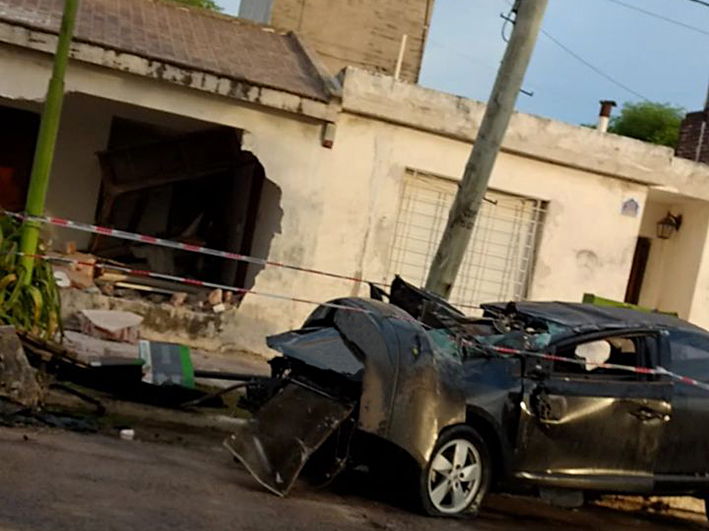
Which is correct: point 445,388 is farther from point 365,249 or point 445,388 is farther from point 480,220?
point 480,220

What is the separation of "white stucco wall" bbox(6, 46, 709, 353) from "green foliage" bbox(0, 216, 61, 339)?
3.67 metres

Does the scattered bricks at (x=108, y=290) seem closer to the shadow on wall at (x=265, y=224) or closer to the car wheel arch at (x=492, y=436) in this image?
the shadow on wall at (x=265, y=224)

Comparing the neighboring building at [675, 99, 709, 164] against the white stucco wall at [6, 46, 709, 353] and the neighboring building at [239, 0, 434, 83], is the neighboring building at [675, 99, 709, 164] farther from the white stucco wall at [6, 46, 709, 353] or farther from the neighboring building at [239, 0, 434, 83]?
the neighboring building at [239, 0, 434, 83]

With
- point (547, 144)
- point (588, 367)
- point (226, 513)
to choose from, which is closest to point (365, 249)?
point (547, 144)

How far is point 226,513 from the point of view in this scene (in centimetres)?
633

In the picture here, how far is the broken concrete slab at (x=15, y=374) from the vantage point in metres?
8.11

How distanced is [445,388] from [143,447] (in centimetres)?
235

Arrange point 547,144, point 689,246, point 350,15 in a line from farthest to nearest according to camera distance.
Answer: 1. point 350,15
2. point 689,246
3. point 547,144

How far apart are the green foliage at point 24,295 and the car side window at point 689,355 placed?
5.37 metres

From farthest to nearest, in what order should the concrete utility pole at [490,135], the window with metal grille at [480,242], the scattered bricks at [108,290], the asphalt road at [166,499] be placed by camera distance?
the window with metal grille at [480,242] < the scattered bricks at [108,290] < the concrete utility pole at [490,135] < the asphalt road at [166,499]

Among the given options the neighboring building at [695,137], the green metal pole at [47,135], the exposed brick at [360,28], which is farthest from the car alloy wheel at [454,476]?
the neighboring building at [695,137]

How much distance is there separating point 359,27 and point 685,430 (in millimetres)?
14031

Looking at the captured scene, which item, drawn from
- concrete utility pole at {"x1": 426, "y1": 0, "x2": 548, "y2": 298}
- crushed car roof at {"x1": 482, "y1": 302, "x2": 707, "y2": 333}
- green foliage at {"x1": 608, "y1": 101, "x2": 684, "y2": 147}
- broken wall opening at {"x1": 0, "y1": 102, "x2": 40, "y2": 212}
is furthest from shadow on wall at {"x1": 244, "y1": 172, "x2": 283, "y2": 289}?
green foliage at {"x1": 608, "y1": 101, "x2": 684, "y2": 147}

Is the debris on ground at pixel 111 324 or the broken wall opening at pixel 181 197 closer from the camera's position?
the debris on ground at pixel 111 324
